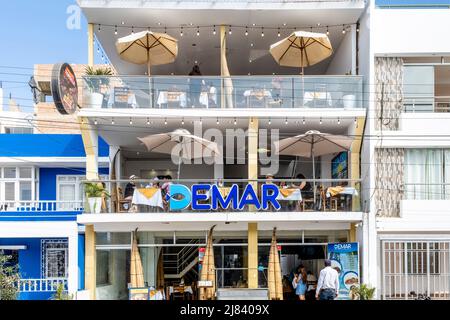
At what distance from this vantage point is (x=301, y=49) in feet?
59.8

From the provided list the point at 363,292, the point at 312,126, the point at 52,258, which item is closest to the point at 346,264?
the point at 363,292

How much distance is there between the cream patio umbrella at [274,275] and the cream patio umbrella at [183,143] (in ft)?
10.8

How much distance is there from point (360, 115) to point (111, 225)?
27.1ft

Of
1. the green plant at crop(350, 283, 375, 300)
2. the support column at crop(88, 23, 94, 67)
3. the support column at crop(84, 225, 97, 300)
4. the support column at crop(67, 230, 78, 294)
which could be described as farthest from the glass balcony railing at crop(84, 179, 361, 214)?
the support column at crop(88, 23, 94, 67)

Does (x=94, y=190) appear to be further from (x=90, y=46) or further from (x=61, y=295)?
(x=90, y=46)

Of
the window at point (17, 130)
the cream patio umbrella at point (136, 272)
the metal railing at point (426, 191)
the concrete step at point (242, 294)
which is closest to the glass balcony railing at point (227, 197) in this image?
the cream patio umbrella at point (136, 272)

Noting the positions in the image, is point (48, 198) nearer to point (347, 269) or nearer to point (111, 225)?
point (111, 225)

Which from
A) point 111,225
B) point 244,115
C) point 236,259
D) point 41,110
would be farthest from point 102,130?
point 41,110

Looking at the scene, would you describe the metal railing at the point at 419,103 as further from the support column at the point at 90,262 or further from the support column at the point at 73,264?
the support column at the point at 73,264

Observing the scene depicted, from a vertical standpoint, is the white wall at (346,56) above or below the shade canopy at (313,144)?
above

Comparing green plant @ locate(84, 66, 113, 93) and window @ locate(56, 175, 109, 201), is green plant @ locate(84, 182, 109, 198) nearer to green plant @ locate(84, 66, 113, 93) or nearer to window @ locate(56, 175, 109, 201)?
green plant @ locate(84, 66, 113, 93)

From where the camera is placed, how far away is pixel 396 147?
17.0 m

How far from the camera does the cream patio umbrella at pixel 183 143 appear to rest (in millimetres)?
16516

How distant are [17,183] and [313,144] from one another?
12.4 metres
